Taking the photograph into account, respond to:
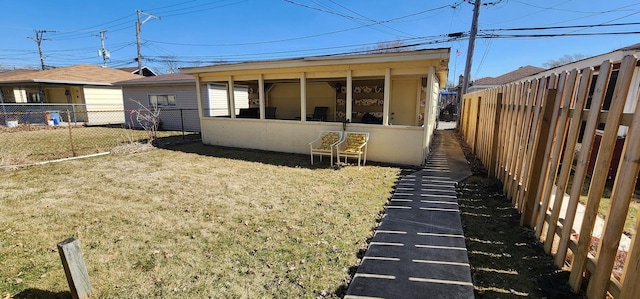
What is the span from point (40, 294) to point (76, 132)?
15.0 metres

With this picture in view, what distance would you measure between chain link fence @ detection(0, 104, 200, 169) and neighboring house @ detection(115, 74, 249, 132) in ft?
0.18

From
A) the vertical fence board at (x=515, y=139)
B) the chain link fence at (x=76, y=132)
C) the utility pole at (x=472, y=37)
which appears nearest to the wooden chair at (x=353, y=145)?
the vertical fence board at (x=515, y=139)

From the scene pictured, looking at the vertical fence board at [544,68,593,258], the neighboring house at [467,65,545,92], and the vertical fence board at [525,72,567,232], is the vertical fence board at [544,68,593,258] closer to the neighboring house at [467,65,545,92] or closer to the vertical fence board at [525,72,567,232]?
the vertical fence board at [525,72,567,232]

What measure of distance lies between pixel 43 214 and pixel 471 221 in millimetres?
6069

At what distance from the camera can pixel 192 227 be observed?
3.64 m

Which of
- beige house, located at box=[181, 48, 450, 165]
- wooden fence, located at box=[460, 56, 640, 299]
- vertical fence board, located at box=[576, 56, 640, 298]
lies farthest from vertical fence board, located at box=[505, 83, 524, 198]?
vertical fence board, located at box=[576, 56, 640, 298]

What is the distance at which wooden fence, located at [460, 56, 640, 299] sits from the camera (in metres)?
1.84

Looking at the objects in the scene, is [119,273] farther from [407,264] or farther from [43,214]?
[407,264]

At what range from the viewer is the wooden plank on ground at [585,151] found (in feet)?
7.05

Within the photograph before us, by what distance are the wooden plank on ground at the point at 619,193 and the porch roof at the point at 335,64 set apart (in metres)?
4.27

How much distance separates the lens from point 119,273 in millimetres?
2680

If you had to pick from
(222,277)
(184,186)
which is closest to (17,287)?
(222,277)

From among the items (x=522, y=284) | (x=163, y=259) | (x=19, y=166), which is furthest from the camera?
(x=19, y=166)

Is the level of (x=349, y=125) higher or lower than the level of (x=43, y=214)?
higher
